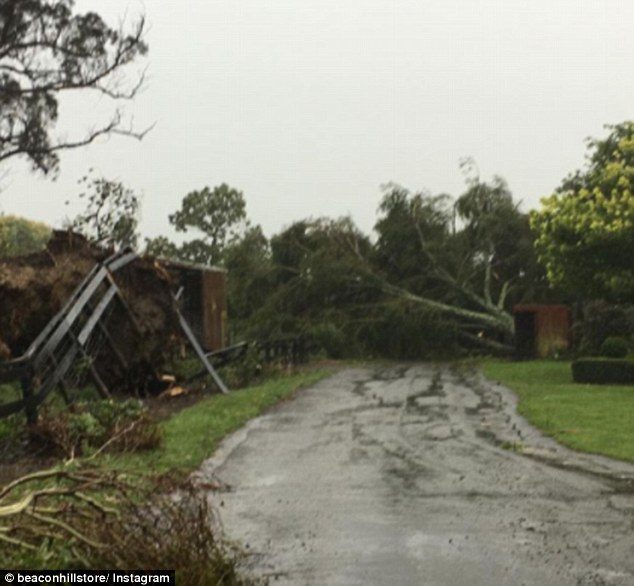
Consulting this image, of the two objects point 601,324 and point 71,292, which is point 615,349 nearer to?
point 601,324

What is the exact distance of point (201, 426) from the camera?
1561 cm

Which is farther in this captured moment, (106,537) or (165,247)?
(165,247)

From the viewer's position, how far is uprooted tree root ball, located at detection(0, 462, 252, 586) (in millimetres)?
5742

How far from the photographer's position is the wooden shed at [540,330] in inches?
1411

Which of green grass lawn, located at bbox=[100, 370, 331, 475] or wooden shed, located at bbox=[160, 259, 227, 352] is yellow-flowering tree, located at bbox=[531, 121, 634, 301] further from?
wooden shed, located at bbox=[160, 259, 227, 352]

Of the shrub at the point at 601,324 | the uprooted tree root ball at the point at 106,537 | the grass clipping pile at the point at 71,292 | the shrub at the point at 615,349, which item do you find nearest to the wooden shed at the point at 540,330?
the shrub at the point at 601,324

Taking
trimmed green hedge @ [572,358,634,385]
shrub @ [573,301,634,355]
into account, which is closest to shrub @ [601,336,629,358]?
trimmed green hedge @ [572,358,634,385]

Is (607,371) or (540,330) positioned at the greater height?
(540,330)

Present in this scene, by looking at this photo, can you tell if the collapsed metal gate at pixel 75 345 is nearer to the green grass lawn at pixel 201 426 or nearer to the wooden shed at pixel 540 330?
the green grass lawn at pixel 201 426

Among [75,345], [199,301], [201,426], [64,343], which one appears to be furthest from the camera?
[199,301]

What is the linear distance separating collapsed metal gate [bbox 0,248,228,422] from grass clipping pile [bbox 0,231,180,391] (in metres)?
0.21

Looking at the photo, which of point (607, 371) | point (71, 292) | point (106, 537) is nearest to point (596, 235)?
point (607, 371)

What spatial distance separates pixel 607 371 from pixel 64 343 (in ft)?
44.8

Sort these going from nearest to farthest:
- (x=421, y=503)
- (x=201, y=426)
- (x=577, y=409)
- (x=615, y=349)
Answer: (x=421, y=503) < (x=201, y=426) < (x=577, y=409) < (x=615, y=349)
